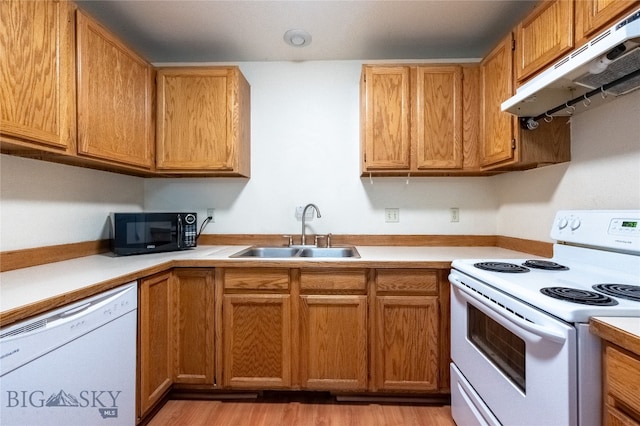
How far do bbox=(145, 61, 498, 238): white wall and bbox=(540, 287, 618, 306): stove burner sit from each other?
133cm

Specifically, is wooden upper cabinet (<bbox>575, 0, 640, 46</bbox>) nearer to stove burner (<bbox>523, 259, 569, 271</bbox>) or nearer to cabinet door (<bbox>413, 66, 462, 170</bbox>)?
cabinet door (<bbox>413, 66, 462, 170</bbox>)

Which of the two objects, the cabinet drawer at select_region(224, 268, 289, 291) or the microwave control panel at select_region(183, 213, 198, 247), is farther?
the microwave control panel at select_region(183, 213, 198, 247)

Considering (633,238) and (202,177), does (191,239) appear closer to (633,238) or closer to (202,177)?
(202,177)

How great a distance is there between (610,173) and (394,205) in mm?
1232

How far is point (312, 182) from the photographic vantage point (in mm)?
2363

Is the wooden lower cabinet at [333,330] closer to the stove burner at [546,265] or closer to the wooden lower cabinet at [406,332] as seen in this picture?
the wooden lower cabinet at [406,332]

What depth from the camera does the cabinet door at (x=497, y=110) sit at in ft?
5.52

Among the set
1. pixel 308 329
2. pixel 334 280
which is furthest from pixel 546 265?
pixel 308 329

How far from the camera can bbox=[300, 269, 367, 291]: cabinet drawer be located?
1.72 metres

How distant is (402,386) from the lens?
1.70 metres

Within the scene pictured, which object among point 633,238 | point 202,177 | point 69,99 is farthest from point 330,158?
point 633,238

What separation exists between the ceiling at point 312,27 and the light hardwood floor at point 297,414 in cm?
237

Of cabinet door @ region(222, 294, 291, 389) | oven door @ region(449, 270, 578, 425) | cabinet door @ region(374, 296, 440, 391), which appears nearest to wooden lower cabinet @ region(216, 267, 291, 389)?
cabinet door @ region(222, 294, 291, 389)

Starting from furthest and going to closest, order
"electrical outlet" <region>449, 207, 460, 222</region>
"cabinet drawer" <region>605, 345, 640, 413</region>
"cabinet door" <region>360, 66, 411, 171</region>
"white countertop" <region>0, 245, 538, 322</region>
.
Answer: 1. "electrical outlet" <region>449, 207, 460, 222</region>
2. "cabinet door" <region>360, 66, 411, 171</region>
3. "white countertop" <region>0, 245, 538, 322</region>
4. "cabinet drawer" <region>605, 345, 640, 413</region>
